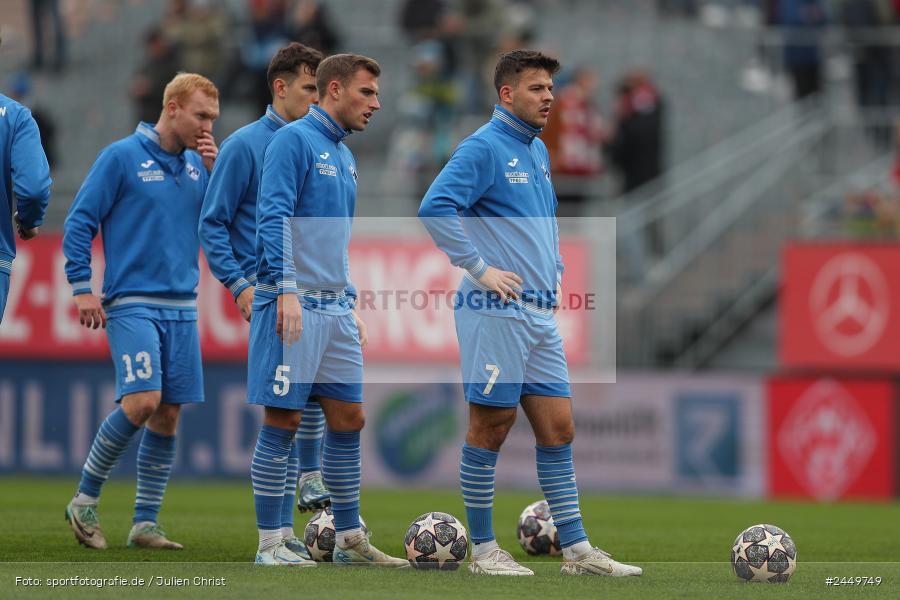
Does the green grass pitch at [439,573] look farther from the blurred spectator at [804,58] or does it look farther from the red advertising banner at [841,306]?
the blurred spectator at [804,58]

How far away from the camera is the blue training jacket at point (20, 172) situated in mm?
8531

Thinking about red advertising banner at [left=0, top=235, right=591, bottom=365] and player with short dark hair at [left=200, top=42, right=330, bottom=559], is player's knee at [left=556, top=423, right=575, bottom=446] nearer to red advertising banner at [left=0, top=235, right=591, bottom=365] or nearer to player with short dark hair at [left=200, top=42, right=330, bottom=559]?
player with short dark hair at [left=200, top=42, right=330, bottom=559]

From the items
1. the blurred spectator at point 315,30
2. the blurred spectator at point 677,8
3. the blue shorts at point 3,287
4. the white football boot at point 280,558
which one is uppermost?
the blurred spectator at point 677,8

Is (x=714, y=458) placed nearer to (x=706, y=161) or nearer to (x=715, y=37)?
(x=706, y=161)

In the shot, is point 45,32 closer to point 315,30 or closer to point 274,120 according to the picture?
point 315,30

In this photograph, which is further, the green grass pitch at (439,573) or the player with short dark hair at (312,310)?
the player with short dark hair at (312,310)

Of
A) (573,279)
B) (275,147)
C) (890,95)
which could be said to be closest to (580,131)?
(573,279)

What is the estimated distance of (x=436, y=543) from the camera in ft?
27.1

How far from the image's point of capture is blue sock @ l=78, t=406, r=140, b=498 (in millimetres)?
9500

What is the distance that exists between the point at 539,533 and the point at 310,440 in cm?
151

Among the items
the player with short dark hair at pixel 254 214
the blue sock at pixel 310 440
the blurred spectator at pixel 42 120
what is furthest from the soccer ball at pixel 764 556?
the blurred spectator at pixel 42 120

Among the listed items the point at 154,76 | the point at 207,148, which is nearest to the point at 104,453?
the point at 207,148

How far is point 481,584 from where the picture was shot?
7715mm

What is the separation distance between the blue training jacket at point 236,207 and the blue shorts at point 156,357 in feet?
2.26
